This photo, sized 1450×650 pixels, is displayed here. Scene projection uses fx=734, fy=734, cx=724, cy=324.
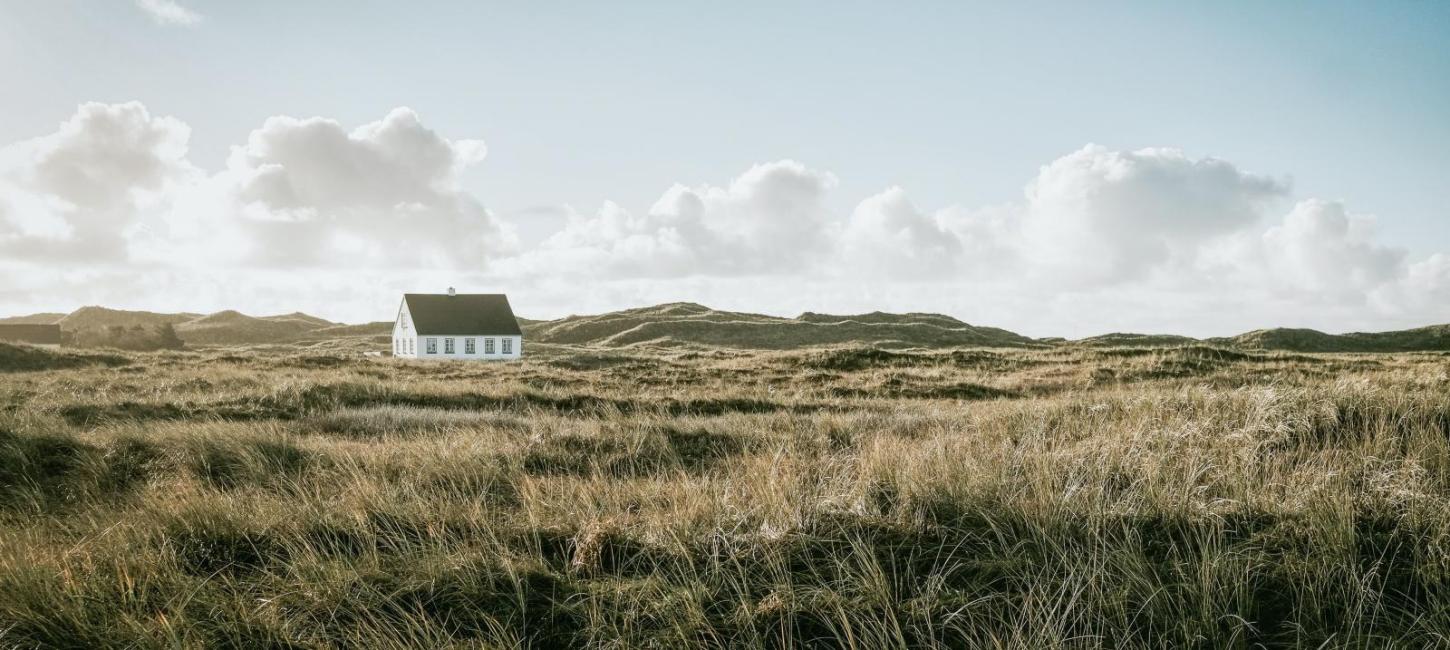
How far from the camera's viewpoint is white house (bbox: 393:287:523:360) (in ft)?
183

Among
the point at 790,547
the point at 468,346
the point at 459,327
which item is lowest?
the point at 790,547

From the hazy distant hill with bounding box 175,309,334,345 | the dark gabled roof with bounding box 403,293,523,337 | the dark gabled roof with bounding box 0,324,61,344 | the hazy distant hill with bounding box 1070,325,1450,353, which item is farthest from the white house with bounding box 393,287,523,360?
the hazy distant hill with bounding box 1070,325,1450,353

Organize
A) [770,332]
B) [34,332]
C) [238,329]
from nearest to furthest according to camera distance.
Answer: [34,332] < [770,332] < [238,329]

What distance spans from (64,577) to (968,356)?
33.1 metres

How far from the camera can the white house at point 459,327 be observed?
2191 inches

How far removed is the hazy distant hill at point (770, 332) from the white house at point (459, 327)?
512 inches

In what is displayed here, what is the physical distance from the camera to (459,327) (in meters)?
56.5

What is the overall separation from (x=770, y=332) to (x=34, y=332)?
6890 cm

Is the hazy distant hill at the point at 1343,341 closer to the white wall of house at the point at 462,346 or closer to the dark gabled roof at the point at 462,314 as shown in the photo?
the white wall of house at the point at 462,346

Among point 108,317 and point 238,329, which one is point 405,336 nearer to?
point 238,329

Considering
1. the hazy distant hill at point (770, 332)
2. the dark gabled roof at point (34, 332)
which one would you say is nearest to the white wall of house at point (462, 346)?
the hazy distant hill at point (770, 332)

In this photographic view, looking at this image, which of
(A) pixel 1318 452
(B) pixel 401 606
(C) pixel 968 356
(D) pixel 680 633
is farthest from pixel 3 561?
(C) pixel 968 356

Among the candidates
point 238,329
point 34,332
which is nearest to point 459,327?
point 34,332

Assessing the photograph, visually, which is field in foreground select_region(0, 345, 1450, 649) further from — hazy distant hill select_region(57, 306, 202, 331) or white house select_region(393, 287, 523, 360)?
hazy distant hill select_region(57, 306, 202, 331)
